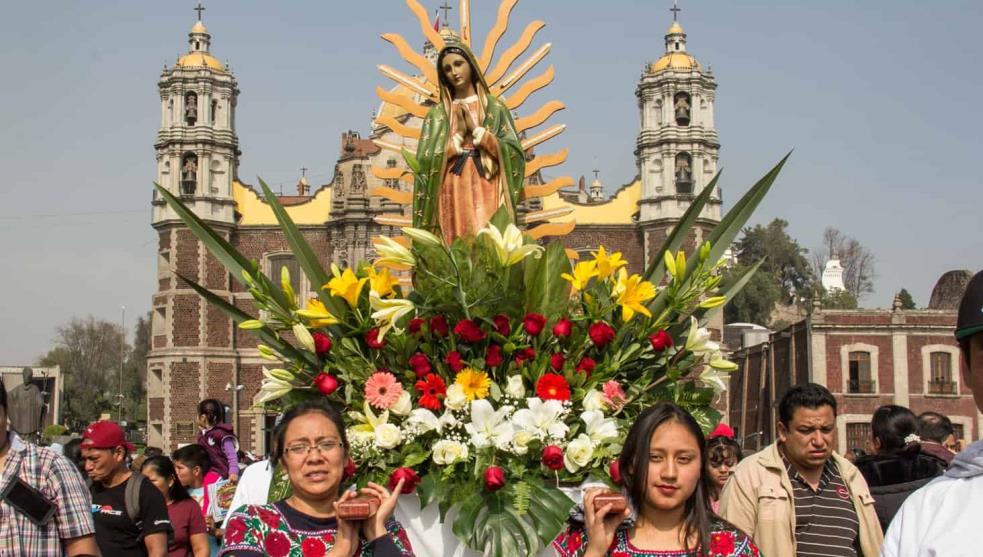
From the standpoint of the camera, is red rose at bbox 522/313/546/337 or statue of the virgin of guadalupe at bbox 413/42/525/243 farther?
statue of the virgin of guadalupe at bbox 413/42/525/243

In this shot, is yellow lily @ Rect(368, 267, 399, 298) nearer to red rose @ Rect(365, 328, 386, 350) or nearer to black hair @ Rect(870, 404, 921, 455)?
red rose @ Rect(365, 328, 386, 350)

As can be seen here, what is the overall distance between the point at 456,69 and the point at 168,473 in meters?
2.81

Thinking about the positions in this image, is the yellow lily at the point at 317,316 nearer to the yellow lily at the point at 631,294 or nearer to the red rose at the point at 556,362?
the red rose at the point at 556,362

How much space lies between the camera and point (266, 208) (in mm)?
46344

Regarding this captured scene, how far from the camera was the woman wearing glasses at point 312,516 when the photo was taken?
3715mm

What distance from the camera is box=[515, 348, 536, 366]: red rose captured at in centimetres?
513

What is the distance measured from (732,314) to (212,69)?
100ft

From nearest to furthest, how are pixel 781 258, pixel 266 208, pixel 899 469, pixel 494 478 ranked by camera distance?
1. pixel 494 478
2. pixel 899 469
3. pixel 266 208
4. pixel 781 258

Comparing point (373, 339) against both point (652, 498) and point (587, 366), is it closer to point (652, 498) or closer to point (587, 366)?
point (587, 366)

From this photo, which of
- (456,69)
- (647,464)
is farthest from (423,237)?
(456,69)

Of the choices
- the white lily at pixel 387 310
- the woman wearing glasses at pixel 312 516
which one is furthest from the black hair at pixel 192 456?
the woman wearing glasses at pixel 312 516

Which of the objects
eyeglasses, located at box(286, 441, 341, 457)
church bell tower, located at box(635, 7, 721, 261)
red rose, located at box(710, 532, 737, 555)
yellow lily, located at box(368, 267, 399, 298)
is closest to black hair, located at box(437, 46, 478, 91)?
yellow lily, located at box(368, 267, 399, 298)

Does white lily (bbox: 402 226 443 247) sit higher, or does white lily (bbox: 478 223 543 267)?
white lily (bbox: 402 226 443 247)

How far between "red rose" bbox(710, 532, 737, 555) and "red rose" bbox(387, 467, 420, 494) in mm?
1343
